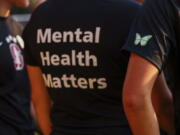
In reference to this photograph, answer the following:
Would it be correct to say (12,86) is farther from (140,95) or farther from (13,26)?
(140,95)

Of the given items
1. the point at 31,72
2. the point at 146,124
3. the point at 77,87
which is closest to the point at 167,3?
the point at 146,124

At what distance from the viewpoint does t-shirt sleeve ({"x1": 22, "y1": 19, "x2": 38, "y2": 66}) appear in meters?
2.95

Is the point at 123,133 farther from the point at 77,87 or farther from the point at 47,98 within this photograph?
the point at 47,98

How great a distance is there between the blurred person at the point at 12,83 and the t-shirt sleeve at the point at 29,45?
62 centimetres

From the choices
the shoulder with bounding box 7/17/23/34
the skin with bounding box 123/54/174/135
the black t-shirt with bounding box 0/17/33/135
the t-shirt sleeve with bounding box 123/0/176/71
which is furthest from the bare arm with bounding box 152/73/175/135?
the shoulder with bounding box 7/17/23/34

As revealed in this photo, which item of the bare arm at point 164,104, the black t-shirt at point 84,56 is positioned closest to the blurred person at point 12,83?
the black t-shirt at point 84,56

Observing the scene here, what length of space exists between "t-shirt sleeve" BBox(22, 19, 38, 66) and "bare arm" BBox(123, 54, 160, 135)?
76cm

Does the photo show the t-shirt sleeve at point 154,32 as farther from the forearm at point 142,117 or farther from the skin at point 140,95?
the forearm at point 142,117

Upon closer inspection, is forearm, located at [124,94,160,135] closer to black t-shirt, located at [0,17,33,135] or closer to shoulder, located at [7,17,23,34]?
black t-shirt, located at [0,17,33,135]

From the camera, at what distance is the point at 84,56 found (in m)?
2.75

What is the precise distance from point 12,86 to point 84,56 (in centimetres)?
106

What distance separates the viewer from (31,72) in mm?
3088

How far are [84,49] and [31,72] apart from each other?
0.46 m

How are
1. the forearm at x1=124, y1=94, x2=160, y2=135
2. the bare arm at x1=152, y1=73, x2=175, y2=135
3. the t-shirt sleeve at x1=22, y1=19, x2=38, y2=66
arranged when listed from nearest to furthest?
the forearm at x1=124, y1=94, x2=160, y2=135, the bare arm at x1=152, y1=73, x2=175, y2=135, the t-shirt sleeve at x1=22, y1=19, x2=38, y2=66
